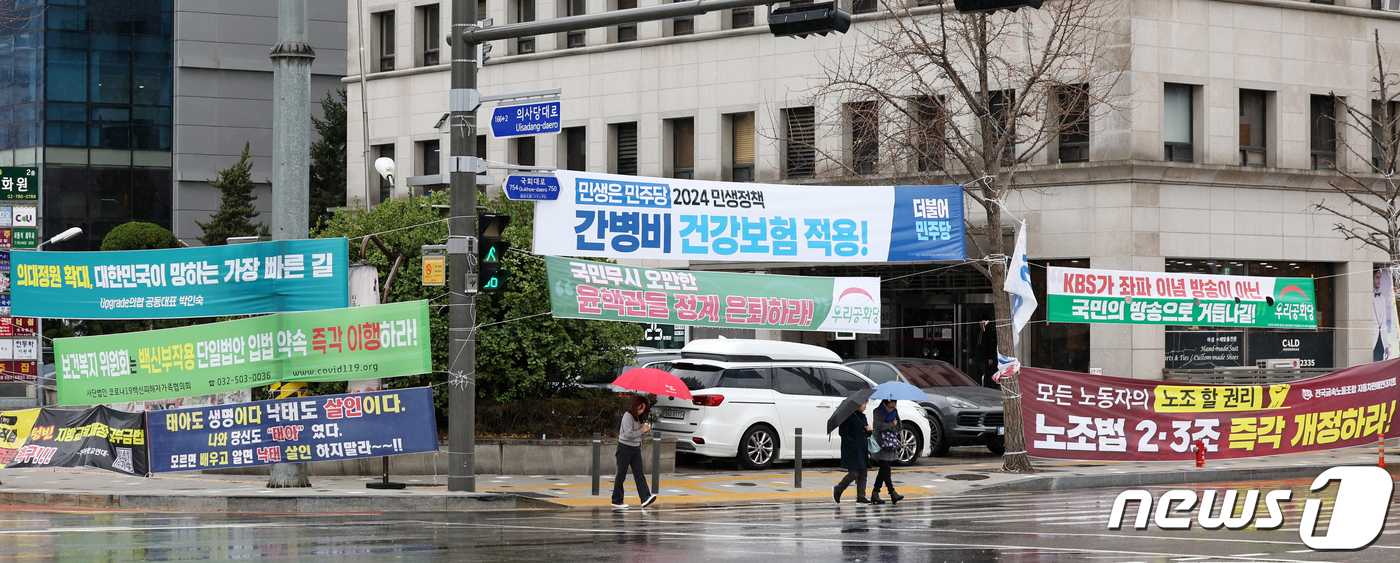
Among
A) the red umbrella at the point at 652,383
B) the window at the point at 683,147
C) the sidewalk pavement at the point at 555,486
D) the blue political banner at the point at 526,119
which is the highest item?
the window at the point at 683,147

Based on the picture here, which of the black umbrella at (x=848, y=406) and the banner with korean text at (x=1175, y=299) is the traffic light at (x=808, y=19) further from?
the banner with korean text at (x=1175, y=299)

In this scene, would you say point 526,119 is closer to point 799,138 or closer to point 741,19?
point 799,138

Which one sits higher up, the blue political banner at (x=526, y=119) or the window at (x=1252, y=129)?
the window at (x=1252, y=129)

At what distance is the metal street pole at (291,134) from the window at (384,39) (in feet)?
75.9

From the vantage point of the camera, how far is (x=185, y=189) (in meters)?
58.8

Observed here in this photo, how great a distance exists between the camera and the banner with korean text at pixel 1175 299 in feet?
66.6

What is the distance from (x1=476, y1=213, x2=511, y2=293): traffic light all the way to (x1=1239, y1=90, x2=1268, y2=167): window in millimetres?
19435

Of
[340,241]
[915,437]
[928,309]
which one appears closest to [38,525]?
[340,241]

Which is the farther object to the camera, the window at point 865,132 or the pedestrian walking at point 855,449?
the window at point 865,132

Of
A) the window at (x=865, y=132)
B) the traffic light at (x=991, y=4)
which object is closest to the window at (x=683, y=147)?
the window at (x=865, y=132)

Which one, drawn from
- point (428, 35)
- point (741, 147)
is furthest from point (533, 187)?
point (428, 35)

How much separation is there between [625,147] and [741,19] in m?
4.64

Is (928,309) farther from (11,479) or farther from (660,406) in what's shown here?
(11,479)

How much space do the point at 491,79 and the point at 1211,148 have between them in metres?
19.2
